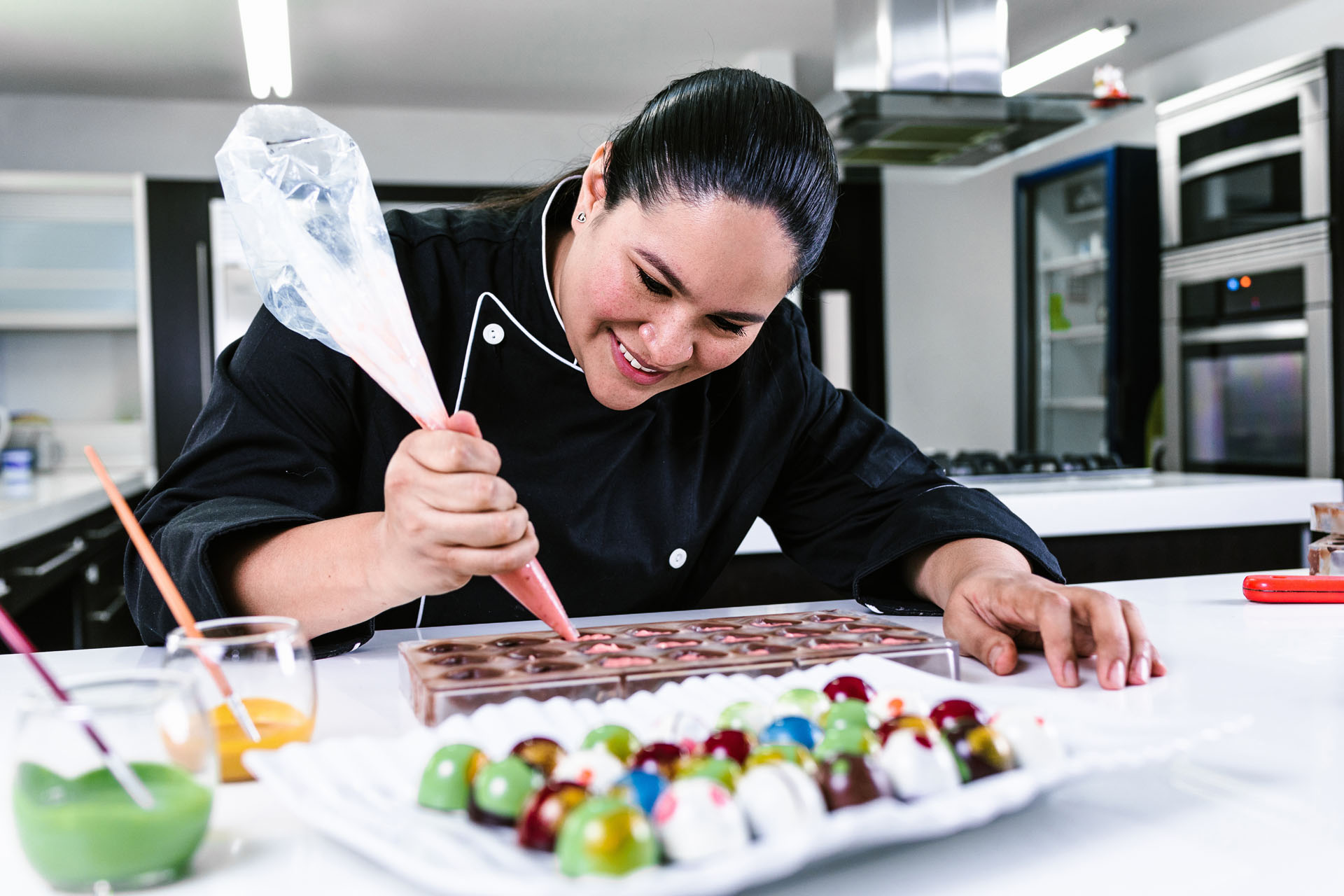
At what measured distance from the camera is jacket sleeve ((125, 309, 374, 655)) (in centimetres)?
94

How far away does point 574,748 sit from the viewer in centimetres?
63

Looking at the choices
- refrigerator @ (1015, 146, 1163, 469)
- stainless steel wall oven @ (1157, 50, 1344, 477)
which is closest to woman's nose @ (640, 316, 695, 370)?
stainless steel wall oven @ (1157, 50, 1344, 477)

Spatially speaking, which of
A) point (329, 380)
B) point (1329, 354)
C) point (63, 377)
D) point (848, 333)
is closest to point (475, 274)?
point (329, 380)

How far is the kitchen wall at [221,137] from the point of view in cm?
518

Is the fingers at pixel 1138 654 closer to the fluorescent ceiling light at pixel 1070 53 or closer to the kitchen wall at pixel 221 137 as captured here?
the fluorescent ceiling light at pixel 1070 53

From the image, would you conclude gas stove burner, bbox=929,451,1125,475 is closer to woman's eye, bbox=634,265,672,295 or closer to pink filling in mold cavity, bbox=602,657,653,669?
woman's eye, bbox=634,265,672,295

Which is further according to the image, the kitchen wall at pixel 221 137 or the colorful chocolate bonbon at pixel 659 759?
the kitchen wall at pixel 221 137

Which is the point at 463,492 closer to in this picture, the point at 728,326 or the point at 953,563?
the point at 728,326

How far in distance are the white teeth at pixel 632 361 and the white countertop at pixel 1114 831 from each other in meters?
0.43

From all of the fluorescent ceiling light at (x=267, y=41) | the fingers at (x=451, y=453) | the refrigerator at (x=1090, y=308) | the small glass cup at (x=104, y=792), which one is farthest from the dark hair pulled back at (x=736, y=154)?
the refrigerator at (x=1090, y=308)

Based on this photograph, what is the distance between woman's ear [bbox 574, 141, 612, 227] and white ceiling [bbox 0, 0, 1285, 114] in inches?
104

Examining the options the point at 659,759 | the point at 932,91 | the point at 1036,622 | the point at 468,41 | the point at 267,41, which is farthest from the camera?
the point at 468,41

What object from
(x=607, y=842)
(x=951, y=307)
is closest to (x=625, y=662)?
(x=607, y=842)

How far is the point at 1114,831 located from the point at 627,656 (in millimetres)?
370
